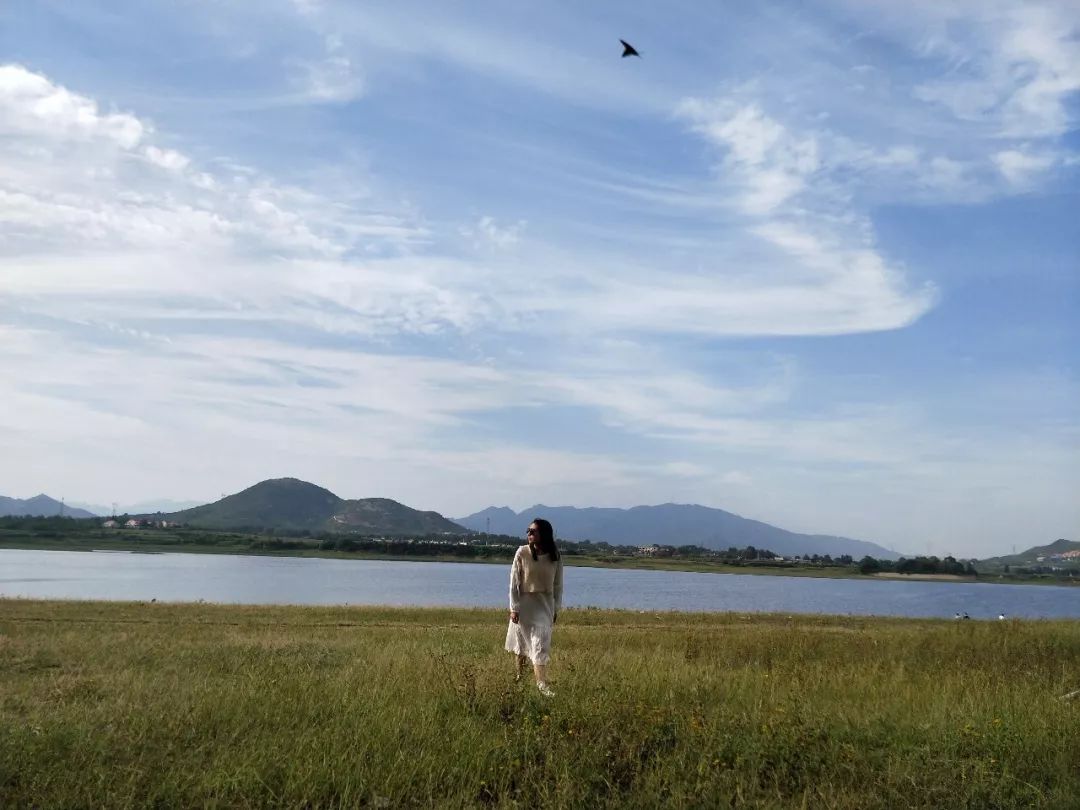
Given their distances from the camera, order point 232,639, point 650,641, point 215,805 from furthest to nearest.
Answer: point 650,641, point 232,639, point 215,805

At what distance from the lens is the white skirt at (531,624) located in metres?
11.3

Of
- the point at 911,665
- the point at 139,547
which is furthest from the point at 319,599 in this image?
the point at 139,547

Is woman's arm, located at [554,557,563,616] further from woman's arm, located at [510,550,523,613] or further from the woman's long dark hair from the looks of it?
woman's arm, located at [510,550,523,613]

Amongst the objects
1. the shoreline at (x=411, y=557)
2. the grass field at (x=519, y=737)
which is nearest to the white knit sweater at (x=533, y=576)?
the grass field at (x=519, y=737)

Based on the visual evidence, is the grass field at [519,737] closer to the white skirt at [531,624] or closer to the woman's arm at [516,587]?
the white skirt at [531,624]

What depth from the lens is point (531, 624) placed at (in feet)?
37.6

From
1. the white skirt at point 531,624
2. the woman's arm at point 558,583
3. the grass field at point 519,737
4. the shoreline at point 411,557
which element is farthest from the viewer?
the shoreline at point 411,557

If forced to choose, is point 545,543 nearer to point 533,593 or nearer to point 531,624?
point 533,593

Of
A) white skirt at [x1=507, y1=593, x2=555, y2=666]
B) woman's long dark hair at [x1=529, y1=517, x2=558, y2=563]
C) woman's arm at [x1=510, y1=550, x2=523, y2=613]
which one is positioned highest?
woman's long dark hair at [x1=529, y1=517, x2=558, y2=563]

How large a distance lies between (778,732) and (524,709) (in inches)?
91.4

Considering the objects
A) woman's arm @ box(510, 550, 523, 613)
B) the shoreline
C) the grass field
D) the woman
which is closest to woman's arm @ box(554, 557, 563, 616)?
the woman

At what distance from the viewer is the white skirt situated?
11.3 meters

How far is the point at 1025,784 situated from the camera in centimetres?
708

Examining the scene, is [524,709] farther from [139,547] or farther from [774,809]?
[139,547]
